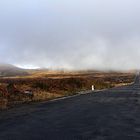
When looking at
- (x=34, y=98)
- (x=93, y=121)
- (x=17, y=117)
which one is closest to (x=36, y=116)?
(x=17, y=117)

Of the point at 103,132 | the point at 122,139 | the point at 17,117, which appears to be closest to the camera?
the point at 122,139

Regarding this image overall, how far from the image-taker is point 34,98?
37438 millimetres

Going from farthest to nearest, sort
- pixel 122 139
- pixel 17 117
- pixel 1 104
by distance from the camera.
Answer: pixel 1 104 < pixel 17 117 < pixel 122 139

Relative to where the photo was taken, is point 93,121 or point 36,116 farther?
point 36,116

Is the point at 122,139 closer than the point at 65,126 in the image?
Yes

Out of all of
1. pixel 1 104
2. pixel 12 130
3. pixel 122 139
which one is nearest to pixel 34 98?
pixel 1 104

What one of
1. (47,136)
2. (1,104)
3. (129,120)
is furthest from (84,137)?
(1,104)

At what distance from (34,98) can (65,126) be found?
2001 centimetres

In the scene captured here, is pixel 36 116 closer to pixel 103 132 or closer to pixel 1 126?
pixel 1 126

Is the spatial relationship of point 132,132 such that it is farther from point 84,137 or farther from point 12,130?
point 12,130

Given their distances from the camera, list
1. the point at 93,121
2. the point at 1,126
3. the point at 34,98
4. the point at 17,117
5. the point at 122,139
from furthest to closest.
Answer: the point at 34,98 → the point at 17,117 → the point at 93,121 → the point at 1,126 → the point at 122,139

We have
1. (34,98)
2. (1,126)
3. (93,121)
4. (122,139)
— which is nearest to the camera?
(122,139)

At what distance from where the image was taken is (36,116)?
22.0 metres

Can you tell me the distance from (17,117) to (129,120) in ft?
19.5
